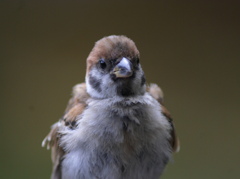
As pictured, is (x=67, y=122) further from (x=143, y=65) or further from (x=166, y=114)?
(x=143, y=65)

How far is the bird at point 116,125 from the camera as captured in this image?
1255 mm

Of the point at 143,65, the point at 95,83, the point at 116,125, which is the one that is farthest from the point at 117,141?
the point at 143,65

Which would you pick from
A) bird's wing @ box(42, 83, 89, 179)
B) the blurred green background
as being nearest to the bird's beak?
bird's wing @ box(42, 83, 89, 179)

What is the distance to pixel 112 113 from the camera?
1284 millimetres

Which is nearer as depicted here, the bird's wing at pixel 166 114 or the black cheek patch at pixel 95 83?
the black cheek patch at pixel 95 83

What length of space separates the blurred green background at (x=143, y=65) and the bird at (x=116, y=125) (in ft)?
2.62

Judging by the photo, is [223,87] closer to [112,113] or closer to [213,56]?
[213,56]

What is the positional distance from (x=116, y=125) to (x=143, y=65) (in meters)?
0.95

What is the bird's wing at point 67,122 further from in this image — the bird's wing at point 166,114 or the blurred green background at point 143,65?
the blurred green background at point 143,65

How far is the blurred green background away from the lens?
2.06 m

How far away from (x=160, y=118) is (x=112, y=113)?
21cm

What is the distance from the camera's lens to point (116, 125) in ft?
4.15

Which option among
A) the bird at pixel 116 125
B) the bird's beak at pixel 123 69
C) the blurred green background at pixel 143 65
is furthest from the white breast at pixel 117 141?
the blurred green background at pixel 143 65

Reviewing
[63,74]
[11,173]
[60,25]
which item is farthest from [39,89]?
[11,173]
